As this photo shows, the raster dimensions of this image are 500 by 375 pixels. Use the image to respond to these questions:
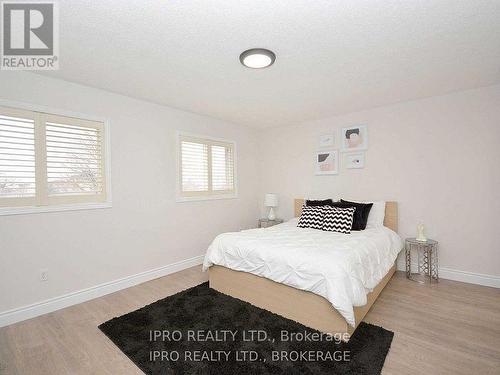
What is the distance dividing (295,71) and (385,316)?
2.53 metres

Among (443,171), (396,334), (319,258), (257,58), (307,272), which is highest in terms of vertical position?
(257,58)

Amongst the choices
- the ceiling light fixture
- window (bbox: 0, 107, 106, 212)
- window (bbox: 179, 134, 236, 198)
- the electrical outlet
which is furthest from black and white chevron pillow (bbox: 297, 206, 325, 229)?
the electrical outlet

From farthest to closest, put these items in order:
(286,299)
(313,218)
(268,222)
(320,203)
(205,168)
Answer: (268,222) < (205,168) < (320,203) < (313,218) < (286,299)

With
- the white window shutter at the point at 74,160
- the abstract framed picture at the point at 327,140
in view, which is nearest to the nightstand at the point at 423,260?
the abstract framed picture at the point at 327,140

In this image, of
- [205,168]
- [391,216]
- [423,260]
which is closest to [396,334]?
[423,260]

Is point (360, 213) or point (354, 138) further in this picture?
point (354, 138)

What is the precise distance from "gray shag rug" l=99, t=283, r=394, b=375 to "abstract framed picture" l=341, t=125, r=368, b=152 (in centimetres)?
260

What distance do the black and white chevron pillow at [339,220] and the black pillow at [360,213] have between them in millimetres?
111

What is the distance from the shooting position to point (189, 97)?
321cm

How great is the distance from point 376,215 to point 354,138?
4.03 feet

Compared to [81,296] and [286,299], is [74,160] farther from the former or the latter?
[286,299]

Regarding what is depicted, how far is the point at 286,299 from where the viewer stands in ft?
7.46

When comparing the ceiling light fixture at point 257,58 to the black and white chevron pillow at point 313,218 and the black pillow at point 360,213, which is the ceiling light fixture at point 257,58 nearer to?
the black and white chevron pillow at point 313,218

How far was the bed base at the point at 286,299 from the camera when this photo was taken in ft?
6.62
